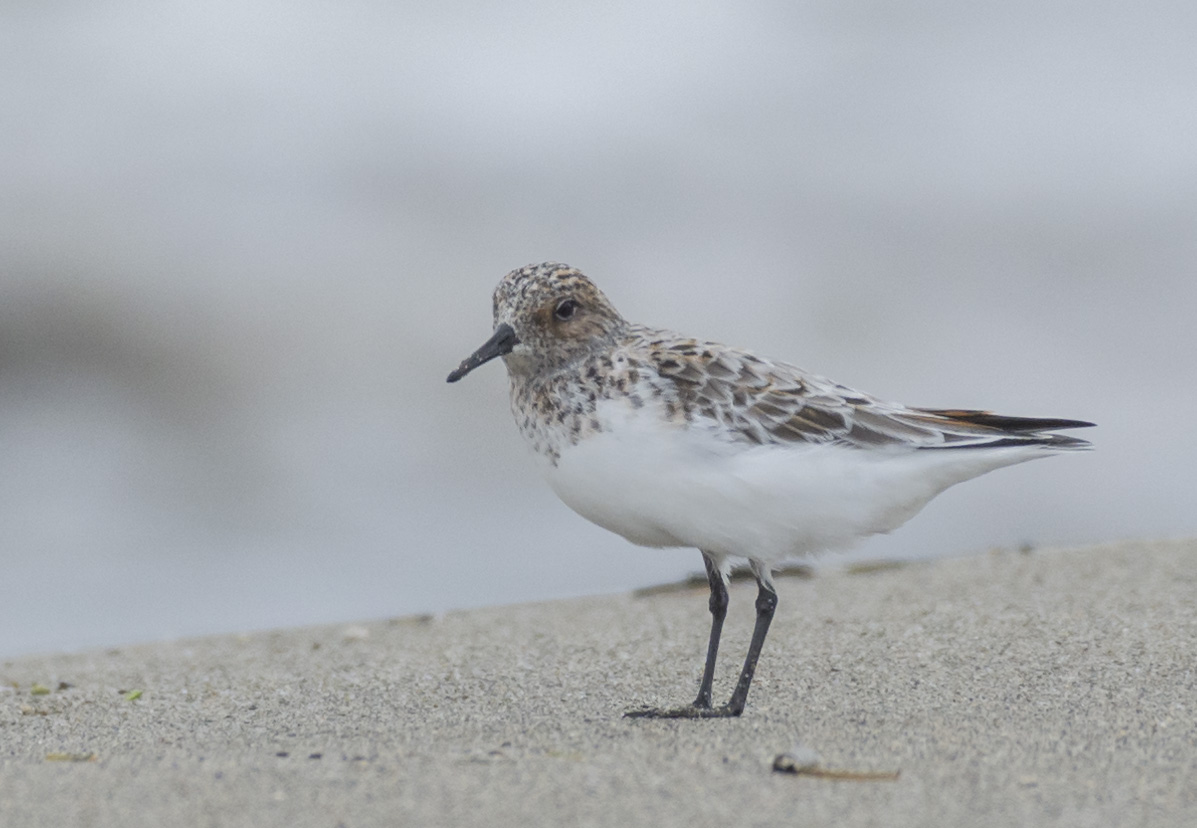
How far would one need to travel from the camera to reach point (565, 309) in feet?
11.8

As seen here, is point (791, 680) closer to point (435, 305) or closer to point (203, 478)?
point (203, 478)

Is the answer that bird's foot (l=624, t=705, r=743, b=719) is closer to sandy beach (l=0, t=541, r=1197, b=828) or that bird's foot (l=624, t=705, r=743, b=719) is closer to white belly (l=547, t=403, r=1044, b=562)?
sandy beach (l=0, t=541, r=1197, b=828)

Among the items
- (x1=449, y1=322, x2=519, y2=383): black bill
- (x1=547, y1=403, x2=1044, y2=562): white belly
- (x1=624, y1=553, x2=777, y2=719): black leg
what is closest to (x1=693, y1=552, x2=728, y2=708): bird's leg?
(x1=624, y1=553, x2=777, y2=719): black leg

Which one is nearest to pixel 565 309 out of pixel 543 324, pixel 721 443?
pixel 543 324

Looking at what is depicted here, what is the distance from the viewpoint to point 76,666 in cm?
472

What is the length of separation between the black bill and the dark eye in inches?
5.5

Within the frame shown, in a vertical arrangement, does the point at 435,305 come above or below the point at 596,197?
below

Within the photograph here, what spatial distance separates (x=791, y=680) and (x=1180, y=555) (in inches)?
89.5

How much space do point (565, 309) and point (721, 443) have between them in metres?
0.65

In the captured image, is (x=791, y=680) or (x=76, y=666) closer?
(x=791, y=680)

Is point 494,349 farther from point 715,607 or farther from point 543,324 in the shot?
point 715,607

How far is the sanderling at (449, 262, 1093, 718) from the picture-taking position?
127 inches

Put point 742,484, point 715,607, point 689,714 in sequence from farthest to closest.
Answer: point 715,607, point 689,714, point 742,484

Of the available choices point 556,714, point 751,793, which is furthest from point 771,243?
point 751,793
